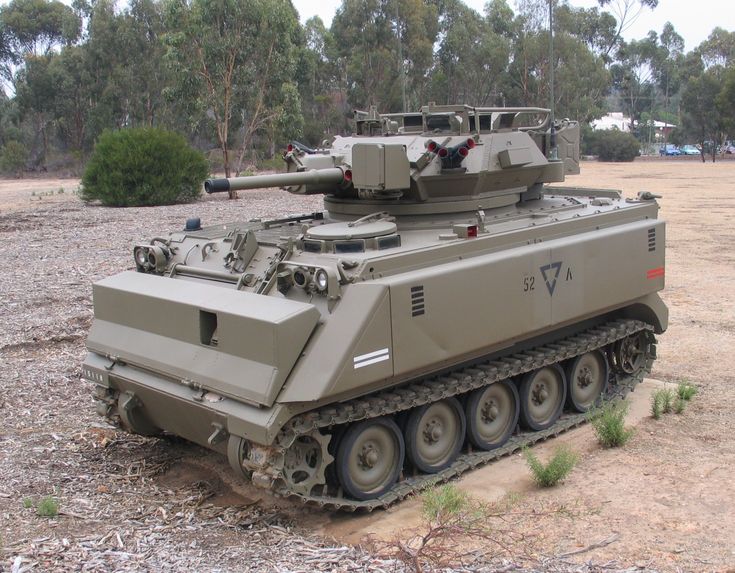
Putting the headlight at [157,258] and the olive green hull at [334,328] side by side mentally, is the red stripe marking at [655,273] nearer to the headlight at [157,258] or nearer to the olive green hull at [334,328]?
the olive green hull at [334,328]

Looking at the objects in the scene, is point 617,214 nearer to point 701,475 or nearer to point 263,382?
point 701,475

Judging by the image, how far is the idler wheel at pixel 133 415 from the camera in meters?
7.54

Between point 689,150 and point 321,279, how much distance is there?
73.9 meters

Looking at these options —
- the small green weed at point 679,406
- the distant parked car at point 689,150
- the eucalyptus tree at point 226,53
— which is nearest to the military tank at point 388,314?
the small green weed at point 679,406

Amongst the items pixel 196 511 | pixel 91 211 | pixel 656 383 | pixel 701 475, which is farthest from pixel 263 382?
pixel 91 211

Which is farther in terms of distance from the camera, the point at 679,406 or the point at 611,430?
the point at 679,406

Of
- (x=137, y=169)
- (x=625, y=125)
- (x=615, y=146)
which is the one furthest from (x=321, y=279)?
(x=625, y=125)

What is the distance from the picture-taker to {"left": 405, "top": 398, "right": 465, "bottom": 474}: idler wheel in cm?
732

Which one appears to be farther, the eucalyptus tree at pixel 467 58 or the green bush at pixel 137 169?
the eucalyptus tree at pixel 467 58

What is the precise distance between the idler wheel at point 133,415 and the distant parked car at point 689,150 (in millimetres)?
69562

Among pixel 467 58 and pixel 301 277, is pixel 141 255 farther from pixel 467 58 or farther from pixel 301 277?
pixel 467 58

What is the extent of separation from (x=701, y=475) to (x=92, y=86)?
5065 centimetres

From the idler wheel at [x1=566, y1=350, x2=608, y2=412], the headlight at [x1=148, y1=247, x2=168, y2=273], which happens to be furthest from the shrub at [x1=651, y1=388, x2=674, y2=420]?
the headlight at [x1=148, y1=247, x2=168, y2=273]

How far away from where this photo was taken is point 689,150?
74312 mm
